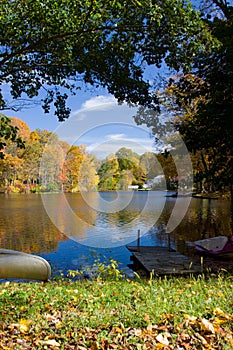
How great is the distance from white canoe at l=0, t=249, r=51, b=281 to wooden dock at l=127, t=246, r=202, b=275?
2795 mm

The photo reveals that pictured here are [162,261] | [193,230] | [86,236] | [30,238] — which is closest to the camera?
[162,261]

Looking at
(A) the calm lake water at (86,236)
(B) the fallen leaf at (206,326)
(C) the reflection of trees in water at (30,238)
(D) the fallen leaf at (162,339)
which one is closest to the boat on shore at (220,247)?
(A) the calm lake water at (86,236)

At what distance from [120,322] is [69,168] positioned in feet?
102

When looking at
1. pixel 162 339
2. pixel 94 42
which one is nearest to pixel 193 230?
pixel 94 42

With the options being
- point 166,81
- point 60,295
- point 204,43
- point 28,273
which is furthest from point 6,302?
point 166,81

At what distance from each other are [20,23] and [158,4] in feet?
9.01

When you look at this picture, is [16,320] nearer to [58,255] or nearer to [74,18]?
[74,18]

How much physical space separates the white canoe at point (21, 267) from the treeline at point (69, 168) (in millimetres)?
2761

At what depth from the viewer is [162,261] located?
8.95m

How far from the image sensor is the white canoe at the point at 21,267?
588cm

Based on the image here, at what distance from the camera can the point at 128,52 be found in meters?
8.03

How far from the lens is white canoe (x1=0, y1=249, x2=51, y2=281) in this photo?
588cm

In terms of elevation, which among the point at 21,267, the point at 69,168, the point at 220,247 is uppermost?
the point at 69,168

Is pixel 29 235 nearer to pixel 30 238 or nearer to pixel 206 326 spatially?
pixel 30 238
